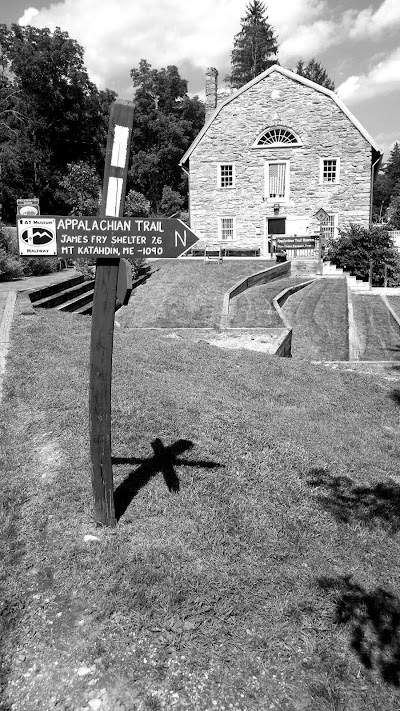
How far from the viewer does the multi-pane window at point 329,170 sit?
29.1 m

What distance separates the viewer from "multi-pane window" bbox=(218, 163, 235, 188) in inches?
1200

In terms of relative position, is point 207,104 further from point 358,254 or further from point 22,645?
point 22,645

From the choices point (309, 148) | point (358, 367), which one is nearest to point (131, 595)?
point (358, 367)

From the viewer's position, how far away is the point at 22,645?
323cm

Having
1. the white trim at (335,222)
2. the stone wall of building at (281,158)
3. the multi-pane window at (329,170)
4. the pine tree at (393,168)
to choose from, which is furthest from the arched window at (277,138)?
the pine tree at (393,168)

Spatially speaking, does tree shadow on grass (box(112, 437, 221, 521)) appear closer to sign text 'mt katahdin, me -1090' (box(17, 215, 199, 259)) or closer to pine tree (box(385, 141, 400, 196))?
sign text 'mt katahdin, me -1090' (box(17, 215, 199, 259))

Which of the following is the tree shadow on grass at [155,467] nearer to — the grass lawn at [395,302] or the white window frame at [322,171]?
the grass lawn at [395,302]

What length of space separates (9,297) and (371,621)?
473 inches

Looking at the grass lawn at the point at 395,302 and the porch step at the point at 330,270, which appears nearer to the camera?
the grass lawn at the point at 395,302

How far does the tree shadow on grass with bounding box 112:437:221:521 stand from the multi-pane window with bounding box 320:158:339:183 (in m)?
27.1

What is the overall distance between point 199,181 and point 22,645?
99.8 feet

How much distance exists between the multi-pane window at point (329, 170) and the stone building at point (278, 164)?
0.05m

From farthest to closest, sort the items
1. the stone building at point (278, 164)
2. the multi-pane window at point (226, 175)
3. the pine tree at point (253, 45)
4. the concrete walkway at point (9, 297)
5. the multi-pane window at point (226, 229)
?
the pine tree at point (253, 45) → the multi-pane window at point (226, 229) → the multi-pane window at point (226, 175) → the stone building at point (278, 164) → the concrete walkway at point (9, 297)

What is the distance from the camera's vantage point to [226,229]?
31391 mm
